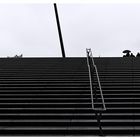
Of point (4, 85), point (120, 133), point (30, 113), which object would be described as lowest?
point (120, 133)

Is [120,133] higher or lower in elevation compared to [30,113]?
lower

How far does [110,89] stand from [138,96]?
899 millimetres

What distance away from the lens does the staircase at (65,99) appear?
26.5ft

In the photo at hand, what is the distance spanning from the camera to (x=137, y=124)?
8.17 meters

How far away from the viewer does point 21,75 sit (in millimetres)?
12969

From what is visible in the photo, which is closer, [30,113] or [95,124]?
[95,124]

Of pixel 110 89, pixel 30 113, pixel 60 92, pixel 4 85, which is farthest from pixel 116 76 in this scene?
pixel 30 113

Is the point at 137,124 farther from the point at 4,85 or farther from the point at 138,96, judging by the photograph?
the point at 4,85


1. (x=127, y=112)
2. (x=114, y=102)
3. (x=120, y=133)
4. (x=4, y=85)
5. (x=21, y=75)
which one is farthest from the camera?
(x=21, y=75)

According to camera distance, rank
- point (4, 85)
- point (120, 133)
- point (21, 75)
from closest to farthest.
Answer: point (120, 133) → point (4, 85) → point (21, 75)

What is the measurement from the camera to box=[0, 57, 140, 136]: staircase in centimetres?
809

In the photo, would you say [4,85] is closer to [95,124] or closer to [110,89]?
[110,89]

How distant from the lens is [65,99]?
31.9 ft

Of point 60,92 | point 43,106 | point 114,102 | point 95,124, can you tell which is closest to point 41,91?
point 60,92
